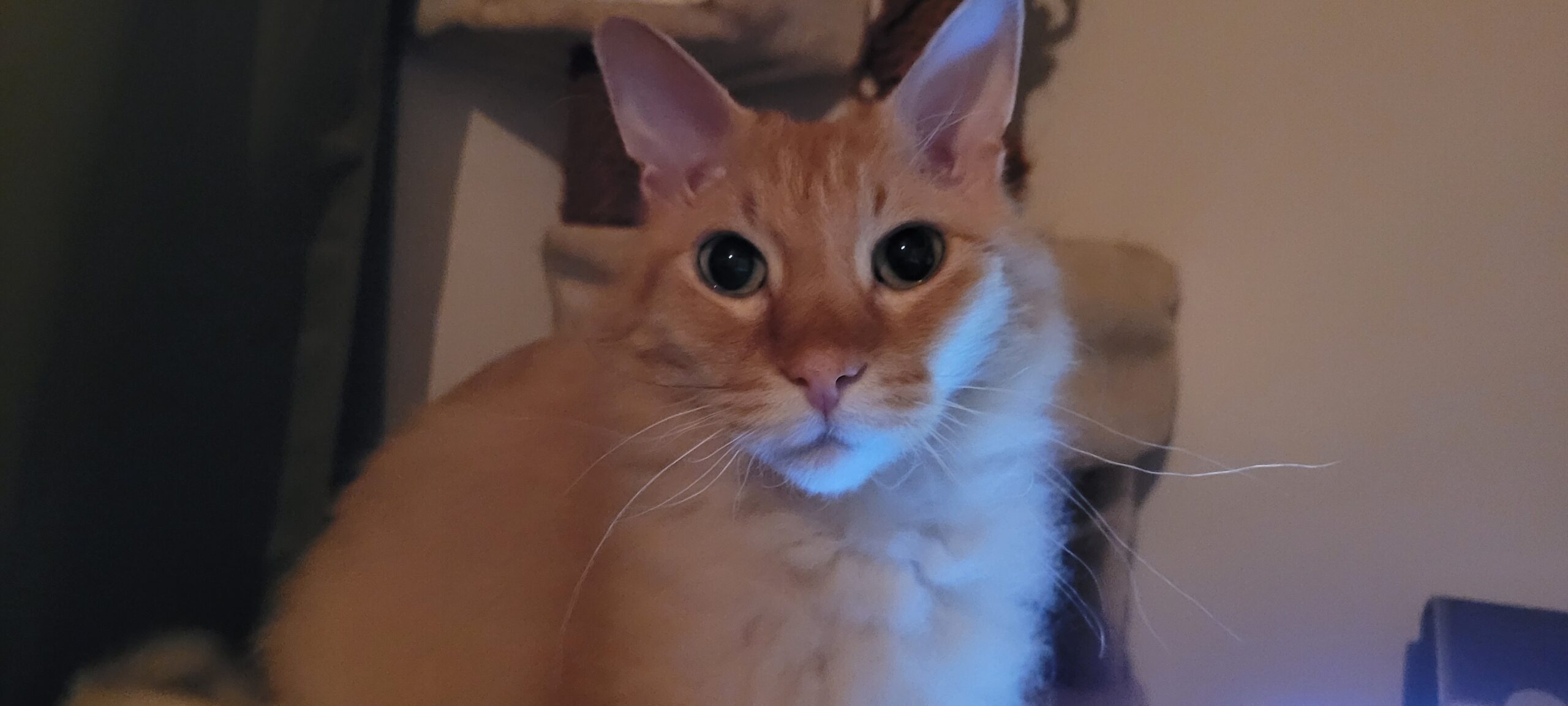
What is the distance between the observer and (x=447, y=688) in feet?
3.35

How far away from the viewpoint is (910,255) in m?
0.85

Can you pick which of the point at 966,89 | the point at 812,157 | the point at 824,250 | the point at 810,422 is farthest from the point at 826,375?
the point at 966,89

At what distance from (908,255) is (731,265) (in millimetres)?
186

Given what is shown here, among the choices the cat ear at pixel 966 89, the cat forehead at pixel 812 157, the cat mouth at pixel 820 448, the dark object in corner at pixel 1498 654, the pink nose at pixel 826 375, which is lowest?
the dark object in corner at pixel 1498 654

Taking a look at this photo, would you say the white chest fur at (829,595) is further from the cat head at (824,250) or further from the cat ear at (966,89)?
the cat ear at (966,89)

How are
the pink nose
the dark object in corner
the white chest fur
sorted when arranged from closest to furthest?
the pink nose < the white chest fur < the dark object in corner

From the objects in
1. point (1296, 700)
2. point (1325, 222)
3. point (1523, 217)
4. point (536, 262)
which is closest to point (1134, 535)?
point (1296, 700)

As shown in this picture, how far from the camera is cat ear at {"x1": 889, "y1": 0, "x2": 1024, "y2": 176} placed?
33.9 inches

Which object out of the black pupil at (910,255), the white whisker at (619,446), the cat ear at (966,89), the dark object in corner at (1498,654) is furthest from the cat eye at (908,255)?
the dark object in corner at (1498,654)

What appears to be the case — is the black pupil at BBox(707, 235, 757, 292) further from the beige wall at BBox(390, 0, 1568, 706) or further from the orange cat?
the beige wall at BBox(390, 0, 1568, 706)

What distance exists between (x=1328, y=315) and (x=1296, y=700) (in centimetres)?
60

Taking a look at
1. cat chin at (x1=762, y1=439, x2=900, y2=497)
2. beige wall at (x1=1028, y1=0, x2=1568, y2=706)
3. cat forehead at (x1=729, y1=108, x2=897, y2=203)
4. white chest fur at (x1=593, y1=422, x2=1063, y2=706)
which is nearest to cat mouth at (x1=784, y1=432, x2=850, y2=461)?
cat chin at (x1=762, y1=439, x2=900, y2=497)

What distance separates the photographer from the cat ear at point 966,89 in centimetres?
86

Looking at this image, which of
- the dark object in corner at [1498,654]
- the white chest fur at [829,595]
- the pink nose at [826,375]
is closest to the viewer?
the pink nose at [826,375]
